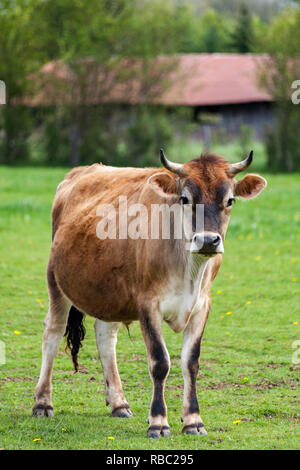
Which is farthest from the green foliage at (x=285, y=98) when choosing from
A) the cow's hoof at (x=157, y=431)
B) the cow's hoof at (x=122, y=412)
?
the cow's hoof at (x=157, y=431)

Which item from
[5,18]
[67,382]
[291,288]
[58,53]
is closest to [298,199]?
[291,288]

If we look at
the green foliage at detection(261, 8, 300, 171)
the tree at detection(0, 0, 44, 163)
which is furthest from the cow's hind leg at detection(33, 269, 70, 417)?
the tree at detection(0, 0, 44, 163)

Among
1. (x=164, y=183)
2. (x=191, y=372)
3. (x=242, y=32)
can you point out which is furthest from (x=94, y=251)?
(x=242, y=32)

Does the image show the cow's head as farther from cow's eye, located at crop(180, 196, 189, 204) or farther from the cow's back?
the cow's back

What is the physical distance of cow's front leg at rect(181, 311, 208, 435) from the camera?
19.2 ft

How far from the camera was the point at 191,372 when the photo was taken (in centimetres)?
595

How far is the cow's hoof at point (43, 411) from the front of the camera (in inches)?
258

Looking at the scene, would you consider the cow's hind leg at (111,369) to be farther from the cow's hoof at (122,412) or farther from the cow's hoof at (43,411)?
the cow's hoof at (43,411)

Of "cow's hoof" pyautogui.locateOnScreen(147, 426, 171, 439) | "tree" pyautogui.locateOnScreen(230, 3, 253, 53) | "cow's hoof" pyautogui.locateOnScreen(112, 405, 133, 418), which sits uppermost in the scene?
"tree" pyautogui.locateOnScreen(230, 3, 253, 53)

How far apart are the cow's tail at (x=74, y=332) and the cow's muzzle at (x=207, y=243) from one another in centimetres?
207

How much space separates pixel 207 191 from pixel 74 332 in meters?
2.16

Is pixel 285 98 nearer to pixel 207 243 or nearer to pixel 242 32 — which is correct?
pixel 207 243

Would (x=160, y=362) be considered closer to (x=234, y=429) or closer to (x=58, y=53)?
(x=234, y=429)

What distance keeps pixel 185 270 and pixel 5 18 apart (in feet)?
102
